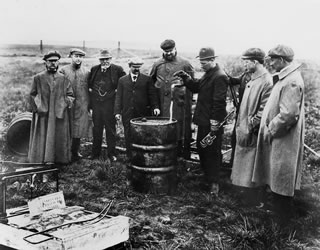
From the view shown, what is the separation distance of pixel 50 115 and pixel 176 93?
2.03 m

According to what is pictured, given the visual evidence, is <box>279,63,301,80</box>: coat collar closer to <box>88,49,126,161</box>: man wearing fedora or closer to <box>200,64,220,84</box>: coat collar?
<box>200,64,220,84</box>: coat collar

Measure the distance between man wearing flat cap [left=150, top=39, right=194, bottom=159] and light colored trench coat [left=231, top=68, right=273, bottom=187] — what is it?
1.59 meters

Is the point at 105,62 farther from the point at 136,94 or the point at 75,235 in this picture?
the point at 75,235

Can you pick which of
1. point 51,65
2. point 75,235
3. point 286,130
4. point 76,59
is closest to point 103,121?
point 76,59

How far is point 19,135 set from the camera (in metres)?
7.26

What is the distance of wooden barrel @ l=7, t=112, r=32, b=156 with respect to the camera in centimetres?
720

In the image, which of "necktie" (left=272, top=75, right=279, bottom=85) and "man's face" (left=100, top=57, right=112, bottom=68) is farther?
"man's face" (left=100, top=57, right=112, bottom=68)

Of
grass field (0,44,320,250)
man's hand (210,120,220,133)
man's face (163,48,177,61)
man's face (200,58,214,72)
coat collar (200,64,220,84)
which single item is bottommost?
grass field (0,44,320,250)

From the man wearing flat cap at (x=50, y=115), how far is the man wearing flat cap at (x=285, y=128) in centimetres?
337

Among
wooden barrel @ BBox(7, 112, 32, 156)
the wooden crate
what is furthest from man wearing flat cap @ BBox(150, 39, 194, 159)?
the wooden crate

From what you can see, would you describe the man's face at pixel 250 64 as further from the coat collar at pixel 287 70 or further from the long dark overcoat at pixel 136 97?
the long dark overcoat at pixel 136 97

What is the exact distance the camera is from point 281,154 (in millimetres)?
4434

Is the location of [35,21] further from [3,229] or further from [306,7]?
[306,7]

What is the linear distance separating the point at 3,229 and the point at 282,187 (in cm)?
283
